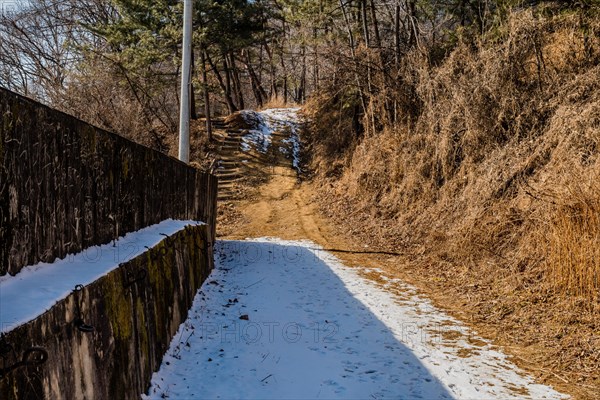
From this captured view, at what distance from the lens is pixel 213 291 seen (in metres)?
7.51

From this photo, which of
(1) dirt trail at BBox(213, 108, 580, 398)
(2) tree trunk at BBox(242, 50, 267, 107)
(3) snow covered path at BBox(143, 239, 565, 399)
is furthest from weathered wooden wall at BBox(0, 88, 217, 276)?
(2) tree trunk at BBox(242, 50, 267, 107)

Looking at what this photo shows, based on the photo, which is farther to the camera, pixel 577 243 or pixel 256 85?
pixel 256 85

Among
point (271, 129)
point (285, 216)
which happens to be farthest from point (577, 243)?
point (271, 129)

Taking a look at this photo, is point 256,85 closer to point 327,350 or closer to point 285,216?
point 285,216

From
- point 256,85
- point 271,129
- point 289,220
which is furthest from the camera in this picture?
point 256,85

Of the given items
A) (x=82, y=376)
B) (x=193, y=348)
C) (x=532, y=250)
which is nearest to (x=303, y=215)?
(x=532, y=250)

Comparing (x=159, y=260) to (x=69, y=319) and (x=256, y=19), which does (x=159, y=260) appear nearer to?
(x=69, y=319)

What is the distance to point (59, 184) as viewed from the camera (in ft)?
10.0

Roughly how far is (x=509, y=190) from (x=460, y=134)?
10.2 feet

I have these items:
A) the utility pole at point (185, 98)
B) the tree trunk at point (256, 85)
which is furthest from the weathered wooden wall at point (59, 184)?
the tree trunk at point (256, 85)

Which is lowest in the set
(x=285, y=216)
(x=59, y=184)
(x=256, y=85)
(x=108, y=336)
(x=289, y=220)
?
(x=108, y=336)

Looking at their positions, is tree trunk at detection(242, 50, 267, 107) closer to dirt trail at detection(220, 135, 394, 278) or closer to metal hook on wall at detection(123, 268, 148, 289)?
dirt trail at detection(220, 135, 394, 278)

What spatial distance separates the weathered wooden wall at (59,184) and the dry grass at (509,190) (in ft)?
14.8

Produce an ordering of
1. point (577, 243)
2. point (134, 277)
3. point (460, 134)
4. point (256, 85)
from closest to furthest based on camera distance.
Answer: point (134, 277) → point (577, 243) → point (460, 134) → point (256, 85)
